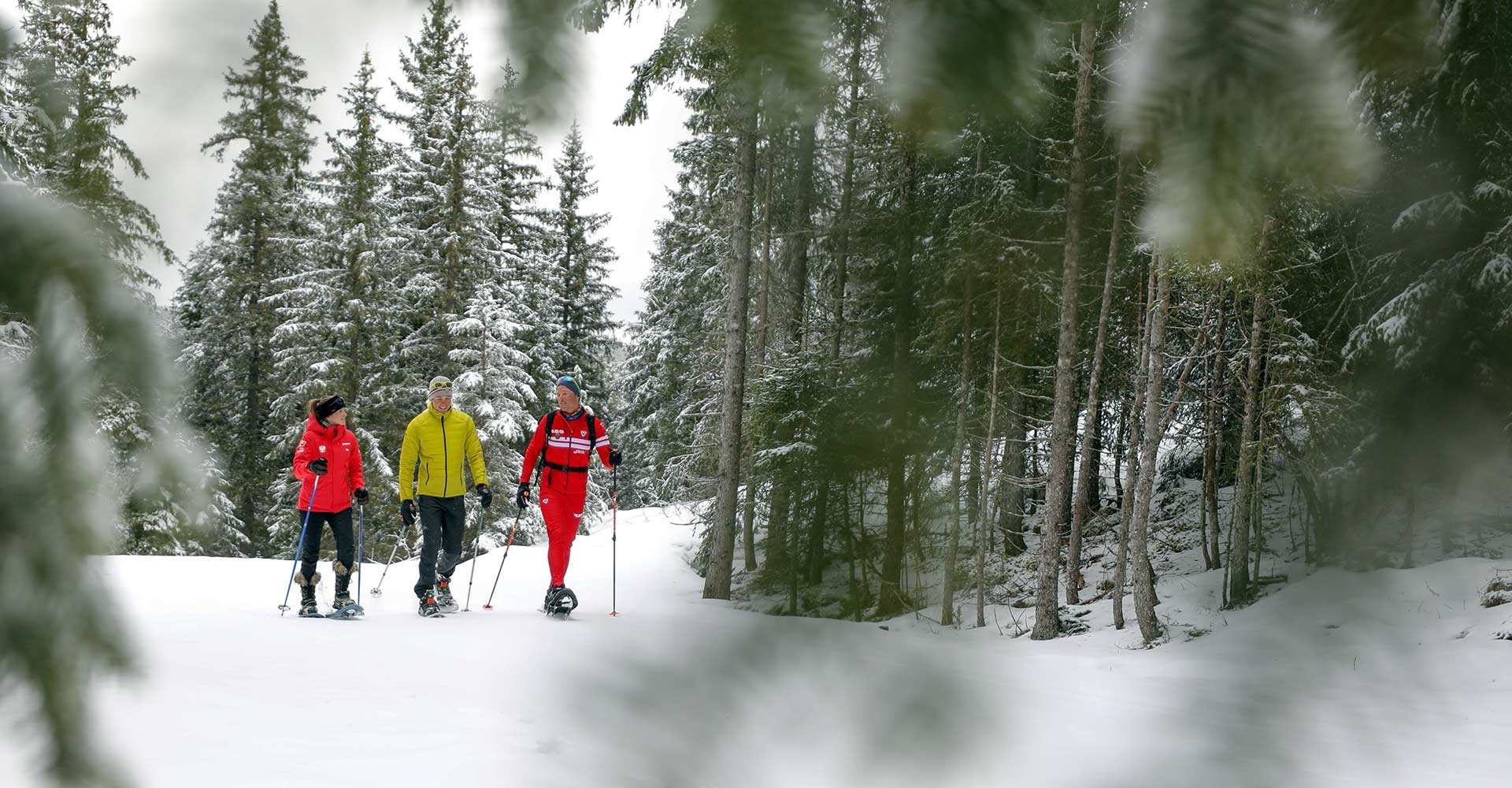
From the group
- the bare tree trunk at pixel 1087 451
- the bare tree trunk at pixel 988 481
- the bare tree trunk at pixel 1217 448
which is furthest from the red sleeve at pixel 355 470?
the bare tree trunk at pixel 1087 451

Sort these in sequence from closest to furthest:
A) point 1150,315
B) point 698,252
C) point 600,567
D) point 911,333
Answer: point 911,333 < point 1150,315 < point 600,567 < point 698,252

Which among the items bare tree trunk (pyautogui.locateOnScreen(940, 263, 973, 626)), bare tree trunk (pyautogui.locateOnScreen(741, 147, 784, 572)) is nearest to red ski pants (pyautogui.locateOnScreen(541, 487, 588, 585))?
bare tree trunk (pyautogui.locateOnScreen(741, 147, 784, 572))

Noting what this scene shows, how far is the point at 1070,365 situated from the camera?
10.5 metres

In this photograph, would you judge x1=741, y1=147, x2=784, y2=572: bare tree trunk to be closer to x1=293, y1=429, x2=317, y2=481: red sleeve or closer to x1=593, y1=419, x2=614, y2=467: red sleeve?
x1=593, y1=419, x2=614, y2=467: red sleeve

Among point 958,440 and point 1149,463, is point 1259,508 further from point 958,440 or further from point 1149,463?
point 1149,463

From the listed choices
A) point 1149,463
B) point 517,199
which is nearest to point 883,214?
point 517,199

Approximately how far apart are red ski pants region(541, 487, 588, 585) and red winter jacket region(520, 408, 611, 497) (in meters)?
0.06

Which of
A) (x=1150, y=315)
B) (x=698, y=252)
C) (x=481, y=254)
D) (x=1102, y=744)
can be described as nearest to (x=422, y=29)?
(x=481, y=254)

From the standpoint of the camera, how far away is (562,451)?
25.0 feet

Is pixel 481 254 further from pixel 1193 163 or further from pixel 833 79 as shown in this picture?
pixel 1193 163

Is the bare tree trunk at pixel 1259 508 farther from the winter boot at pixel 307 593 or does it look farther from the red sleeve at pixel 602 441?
the winter boot at pixel 307 593

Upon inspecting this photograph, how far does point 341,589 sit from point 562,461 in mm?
2266

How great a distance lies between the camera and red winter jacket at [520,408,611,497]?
24.9 ft

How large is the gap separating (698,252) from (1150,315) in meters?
10.3
